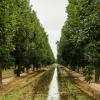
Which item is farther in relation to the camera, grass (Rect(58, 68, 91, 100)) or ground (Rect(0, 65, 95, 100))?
ground (Rect(0, 65, 95, 100))

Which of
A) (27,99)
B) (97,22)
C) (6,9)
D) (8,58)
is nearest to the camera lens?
(27,99)

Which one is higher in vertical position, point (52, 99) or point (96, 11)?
point (96, 11)

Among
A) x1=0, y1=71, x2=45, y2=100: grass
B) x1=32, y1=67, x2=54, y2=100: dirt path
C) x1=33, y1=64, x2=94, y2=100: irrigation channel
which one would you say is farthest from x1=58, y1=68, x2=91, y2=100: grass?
x1=0, y1=71, x2=45, y2=100: grass

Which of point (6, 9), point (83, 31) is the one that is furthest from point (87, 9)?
point (6, 9)

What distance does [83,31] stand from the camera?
2666 cm

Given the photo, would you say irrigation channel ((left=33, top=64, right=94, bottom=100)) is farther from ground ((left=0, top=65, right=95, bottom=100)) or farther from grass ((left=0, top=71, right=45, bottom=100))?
grass ((left=0, top=71, right=45, bottom=100))

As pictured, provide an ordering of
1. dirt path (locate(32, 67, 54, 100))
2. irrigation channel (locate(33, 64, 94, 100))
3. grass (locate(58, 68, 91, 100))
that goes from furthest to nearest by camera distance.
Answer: dirt path (locate(32, 67, 54, 100))
irrigation channel (locate(33, 64, 94, 100))
grass (locate(58, 68, 91, 100))

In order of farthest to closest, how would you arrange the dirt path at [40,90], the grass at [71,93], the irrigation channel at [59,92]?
the dirt path at [40,90], the irrigation channel at [59,92], the grass at [71,93]

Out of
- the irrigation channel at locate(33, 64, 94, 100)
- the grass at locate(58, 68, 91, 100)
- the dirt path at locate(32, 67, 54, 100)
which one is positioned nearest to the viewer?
the grass at locate(58, 68, 91, 100)

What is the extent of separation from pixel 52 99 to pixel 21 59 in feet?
101

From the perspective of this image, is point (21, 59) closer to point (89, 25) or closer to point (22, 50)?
point (22, 50)

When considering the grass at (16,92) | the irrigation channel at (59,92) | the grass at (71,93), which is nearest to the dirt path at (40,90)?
the irrigation channel at (59,92)

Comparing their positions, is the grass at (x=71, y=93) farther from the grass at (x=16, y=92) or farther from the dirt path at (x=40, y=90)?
the grass at (x=16, y=92)

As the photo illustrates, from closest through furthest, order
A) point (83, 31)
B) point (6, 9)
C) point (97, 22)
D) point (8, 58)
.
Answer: point (97, 22) → point (83, 31) → point (6, 9) → point (8, 58)
